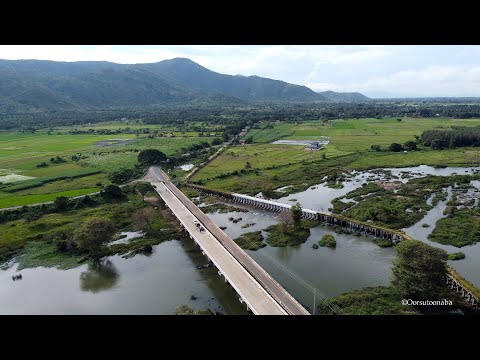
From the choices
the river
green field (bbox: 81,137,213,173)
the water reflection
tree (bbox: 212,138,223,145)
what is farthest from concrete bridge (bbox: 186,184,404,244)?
tree (bbox: 212,138,223,145)

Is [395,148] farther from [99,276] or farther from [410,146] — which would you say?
[99,276]

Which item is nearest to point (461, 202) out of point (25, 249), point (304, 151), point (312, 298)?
point (312, 298)

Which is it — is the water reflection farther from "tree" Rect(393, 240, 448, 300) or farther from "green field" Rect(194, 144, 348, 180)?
"green field" Rect(194, 144, 348, 180)

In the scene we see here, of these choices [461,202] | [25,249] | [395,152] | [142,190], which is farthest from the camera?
[395,152]

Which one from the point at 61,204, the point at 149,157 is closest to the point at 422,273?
the point at 61,204

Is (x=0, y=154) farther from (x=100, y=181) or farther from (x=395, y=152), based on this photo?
(x=395, y=152)

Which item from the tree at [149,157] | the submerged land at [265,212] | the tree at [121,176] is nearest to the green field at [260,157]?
the submerged land at [265,212]
